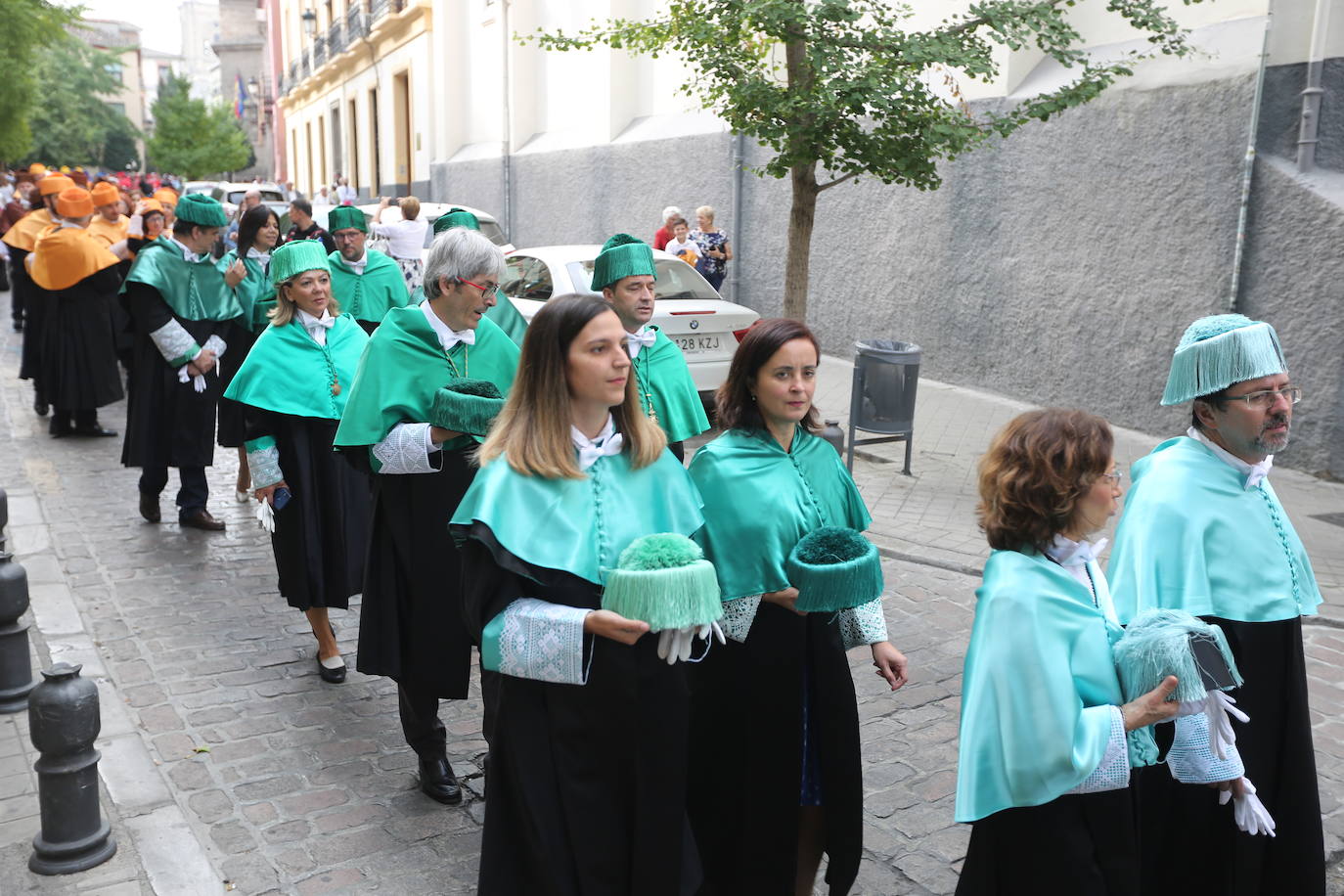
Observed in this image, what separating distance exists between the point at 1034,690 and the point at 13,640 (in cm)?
431

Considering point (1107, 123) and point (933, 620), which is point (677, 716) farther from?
point (1107, 123)

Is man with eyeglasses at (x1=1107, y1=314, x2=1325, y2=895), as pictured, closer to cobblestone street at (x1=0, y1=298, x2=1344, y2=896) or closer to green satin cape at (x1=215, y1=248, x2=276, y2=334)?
cobblestone street at (x1=0, y1=298, x2=1344, y2=896)

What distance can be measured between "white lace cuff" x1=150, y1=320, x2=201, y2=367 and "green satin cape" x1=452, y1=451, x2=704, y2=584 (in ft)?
18.2

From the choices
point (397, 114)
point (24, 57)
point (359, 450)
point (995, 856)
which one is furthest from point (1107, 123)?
point (397, 114)

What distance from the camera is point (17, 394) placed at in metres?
13.0

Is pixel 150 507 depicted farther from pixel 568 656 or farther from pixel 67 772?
pixel 568 656

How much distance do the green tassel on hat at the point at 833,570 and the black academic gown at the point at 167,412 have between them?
594 cm

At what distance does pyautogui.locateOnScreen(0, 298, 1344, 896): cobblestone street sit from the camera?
3967 mm

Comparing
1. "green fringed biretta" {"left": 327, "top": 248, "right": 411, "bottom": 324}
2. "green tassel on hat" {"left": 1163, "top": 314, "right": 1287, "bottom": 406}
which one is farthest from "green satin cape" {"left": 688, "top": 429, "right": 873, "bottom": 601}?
"green fringed biretta" {"left": 327, "top": 248, "right": 411, "bottom": 324}

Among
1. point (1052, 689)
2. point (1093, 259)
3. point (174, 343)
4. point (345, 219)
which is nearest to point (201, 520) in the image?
point (174, 343)

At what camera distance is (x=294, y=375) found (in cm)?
537

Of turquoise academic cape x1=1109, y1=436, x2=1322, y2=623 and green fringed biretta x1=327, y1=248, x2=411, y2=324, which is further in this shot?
green fringed biretta x1=327, y1=248, x2=411, y2=324

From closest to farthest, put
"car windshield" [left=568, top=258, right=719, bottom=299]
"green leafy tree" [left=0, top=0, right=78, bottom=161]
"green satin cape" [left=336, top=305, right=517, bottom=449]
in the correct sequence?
1. "green satin cape" [left=336, top=305, right=517, bottom=449]
2. "car windshield" [left=568, top=258, right=719, bottom=299]
3. "green leafy tree" [left=0, top=0, right=78, bottom=161]

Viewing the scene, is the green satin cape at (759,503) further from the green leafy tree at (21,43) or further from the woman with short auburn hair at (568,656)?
the green leafy tree at (21,43)
